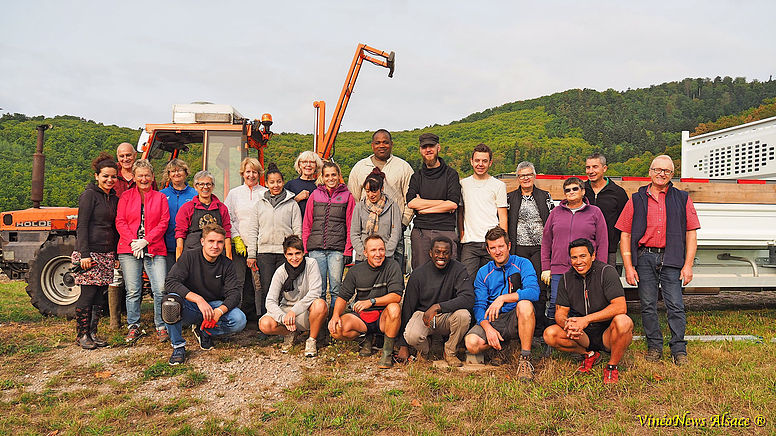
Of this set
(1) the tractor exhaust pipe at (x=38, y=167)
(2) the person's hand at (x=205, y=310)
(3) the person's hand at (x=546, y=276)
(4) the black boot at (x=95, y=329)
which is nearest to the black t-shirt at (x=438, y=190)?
(3) the person's hand at (x=546, y=276)

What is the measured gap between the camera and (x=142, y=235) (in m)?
4.98

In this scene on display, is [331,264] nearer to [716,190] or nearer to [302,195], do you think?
[302,195]

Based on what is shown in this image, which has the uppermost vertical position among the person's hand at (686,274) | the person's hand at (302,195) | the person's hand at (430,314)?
the person's hand at (302,195)

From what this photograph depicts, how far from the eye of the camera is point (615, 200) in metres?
4.78

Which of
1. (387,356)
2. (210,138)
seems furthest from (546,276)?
(210,138)

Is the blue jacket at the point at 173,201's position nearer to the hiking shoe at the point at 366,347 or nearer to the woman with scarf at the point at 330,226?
the woman with scarf at the point at 330,226

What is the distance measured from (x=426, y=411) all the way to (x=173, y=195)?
3.54 metres

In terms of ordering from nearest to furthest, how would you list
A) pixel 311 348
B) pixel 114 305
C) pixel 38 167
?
pixel 311 348 → pixel 114 305 → pixel 38 167

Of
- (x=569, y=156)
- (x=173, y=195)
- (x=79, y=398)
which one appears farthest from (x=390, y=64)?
(x=569, y=156)

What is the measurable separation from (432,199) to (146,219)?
9.27 feet

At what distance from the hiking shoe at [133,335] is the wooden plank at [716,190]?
4390 mm

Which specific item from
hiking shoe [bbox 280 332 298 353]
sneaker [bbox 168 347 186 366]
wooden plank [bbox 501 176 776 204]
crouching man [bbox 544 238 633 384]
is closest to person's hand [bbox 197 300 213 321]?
sneaker [bbox 168 347 186 366]

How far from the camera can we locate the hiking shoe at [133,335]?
5044 mm

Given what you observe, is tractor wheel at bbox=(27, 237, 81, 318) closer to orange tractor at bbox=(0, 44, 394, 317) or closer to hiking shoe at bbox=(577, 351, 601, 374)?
orange tractor at bbox=(0, 44, 394, 317)
